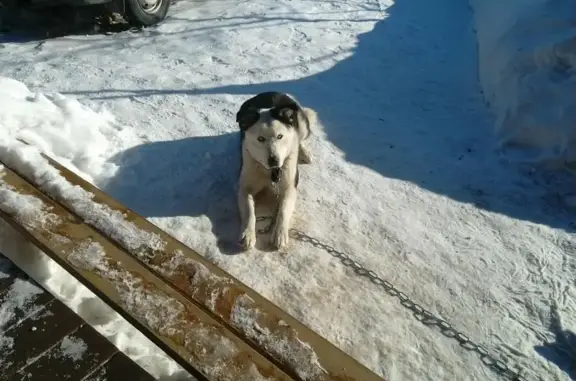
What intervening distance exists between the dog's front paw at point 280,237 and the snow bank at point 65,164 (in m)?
0.94

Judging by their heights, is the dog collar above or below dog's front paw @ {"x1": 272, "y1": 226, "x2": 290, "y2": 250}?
above

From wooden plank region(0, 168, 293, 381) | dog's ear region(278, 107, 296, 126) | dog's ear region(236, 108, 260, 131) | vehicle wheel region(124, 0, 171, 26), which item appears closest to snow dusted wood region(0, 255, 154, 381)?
wooden plank region(0, 168, 293, 381)

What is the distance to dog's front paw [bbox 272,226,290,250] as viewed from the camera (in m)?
3.51

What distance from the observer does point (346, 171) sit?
418 centimetres

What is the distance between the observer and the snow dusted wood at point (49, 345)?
7.54ft

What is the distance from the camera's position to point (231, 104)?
4.90 m

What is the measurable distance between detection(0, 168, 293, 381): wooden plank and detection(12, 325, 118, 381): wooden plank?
0.58 feet

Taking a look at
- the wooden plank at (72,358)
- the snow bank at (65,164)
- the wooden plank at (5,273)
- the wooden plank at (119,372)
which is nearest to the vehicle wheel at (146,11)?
the snow bank at (65,164)

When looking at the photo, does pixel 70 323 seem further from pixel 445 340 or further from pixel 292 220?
pixel 445 340

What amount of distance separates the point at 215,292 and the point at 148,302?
13.1 inches

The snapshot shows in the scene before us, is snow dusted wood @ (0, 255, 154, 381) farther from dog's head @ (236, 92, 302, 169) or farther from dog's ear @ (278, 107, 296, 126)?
dog's ear @ (278, 107, 296, 126)

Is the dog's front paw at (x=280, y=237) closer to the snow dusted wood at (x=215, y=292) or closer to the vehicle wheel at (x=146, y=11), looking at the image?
the snow dusted wood at (x=215, y=292)

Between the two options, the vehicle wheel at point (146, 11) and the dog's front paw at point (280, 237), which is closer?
the dog's front paw at point (280, 237)

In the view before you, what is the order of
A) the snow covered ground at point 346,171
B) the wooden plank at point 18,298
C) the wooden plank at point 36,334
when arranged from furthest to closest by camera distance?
the snow covered ground at point 346,171
the wooden plank at point 18,298
the wooden plank at point 36,334
